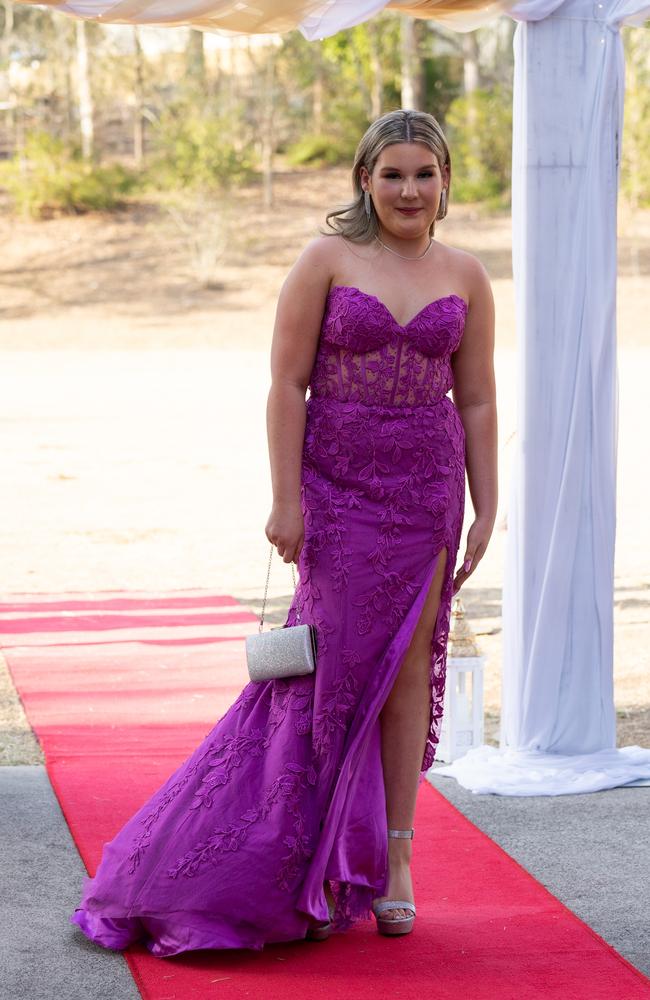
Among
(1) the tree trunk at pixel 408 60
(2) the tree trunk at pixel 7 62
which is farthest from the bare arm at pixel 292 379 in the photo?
(2) the tree trunk at pixel 7 62

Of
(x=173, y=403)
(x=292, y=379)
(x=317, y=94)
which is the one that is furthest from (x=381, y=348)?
(x=317, y=94)

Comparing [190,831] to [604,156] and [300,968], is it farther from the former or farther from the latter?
[604,156]

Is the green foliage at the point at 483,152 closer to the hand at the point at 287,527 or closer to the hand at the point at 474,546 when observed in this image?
the hand at the point at 474,546

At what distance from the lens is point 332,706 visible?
3.30 m

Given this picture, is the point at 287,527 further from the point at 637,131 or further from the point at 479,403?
the point at 637,131

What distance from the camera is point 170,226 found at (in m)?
28.5

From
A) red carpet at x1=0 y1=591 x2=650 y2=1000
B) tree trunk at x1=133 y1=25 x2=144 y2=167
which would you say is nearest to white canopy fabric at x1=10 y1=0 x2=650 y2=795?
red carpet at x1=0 y1=591 x2=650 y2=1000

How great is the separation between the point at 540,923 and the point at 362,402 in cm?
129

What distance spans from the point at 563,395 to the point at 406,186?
1601mm

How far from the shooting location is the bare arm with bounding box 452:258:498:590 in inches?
136

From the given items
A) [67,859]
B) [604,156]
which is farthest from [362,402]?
[604,156]

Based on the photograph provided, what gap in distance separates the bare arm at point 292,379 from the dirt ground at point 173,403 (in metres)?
1.66

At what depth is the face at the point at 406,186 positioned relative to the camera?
328 cm

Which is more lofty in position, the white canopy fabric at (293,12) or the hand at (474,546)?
the white canopy fabric at (293,12)
